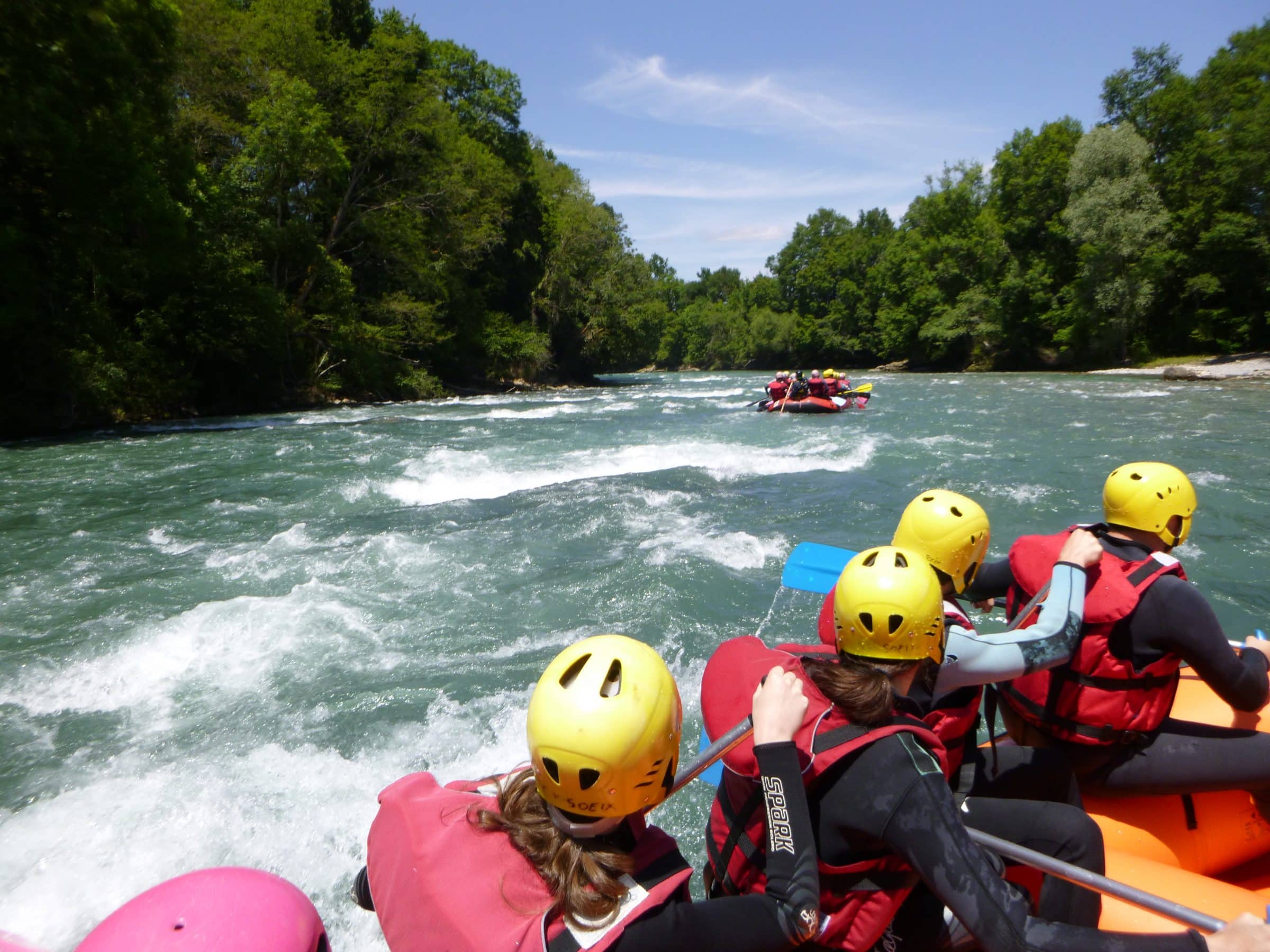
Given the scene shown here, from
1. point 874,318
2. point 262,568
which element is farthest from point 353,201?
point 874,318

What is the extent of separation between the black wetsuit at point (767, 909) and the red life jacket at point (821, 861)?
8cm

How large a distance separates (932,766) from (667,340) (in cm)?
8309

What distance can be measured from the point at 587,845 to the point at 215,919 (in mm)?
629

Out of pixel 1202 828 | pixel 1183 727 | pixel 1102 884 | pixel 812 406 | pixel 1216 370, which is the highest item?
pixel 1102 884

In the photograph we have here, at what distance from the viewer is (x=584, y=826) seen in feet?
5.02

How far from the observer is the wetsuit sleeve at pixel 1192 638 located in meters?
2.37

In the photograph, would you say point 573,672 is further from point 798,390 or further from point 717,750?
point 798,390

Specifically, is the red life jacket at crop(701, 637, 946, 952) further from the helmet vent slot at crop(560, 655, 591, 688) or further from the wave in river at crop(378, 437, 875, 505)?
the wave in river at crop(378, 437, 875, 505)

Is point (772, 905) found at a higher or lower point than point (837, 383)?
higher

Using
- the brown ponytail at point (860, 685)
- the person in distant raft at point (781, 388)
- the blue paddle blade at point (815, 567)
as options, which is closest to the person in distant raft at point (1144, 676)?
the blue paddle blade at point (815, 567)

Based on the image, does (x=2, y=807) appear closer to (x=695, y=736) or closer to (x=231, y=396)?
(x=695, y=736)

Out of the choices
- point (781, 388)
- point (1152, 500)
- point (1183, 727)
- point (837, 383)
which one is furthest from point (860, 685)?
point (837, 383)

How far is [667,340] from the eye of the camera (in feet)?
274

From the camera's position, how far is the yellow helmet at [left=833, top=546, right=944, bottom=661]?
1.92m
